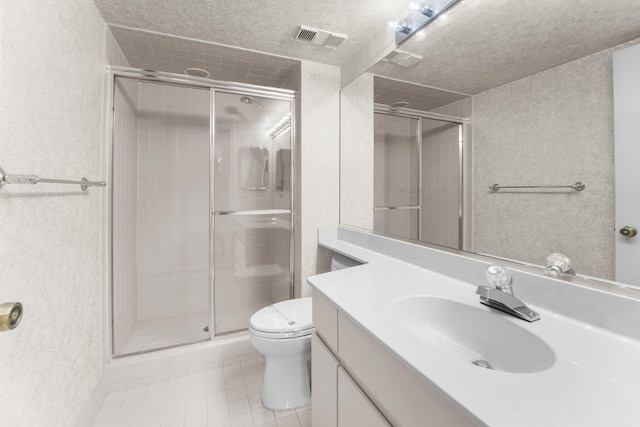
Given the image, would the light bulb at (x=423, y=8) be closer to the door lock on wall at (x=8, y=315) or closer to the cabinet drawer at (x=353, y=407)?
the cabinet drawer at (x=353, y=407)

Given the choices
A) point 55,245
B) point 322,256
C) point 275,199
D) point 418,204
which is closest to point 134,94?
point 275,199

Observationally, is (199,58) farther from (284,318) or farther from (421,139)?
(284,318)

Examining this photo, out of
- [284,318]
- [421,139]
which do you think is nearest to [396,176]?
[421,139]

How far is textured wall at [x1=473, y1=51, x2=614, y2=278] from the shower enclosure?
147 cm

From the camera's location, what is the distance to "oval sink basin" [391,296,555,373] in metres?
0.70

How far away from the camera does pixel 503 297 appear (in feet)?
2.63

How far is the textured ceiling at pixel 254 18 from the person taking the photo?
146 centimetres

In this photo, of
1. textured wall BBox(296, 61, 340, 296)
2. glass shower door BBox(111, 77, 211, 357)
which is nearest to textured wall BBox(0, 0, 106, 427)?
glass shower door BBox(111, 77, 211, 357)

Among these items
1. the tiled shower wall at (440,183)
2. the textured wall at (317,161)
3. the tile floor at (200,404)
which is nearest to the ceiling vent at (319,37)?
the textured wall at (317,161)

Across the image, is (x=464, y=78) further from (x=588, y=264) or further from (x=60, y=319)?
(x=60, y=319)

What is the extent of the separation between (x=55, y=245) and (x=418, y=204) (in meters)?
1.69

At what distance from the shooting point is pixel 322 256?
2156 millimetres

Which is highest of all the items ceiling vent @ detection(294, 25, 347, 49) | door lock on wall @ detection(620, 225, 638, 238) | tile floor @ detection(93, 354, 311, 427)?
ceiling vent @ detection(294, 25, 347, 49)

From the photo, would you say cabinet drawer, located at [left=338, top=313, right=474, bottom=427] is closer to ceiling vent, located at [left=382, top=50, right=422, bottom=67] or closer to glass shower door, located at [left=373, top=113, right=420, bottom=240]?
glass shower door, located at [left=373, top=113, right=420, bottom=240]
